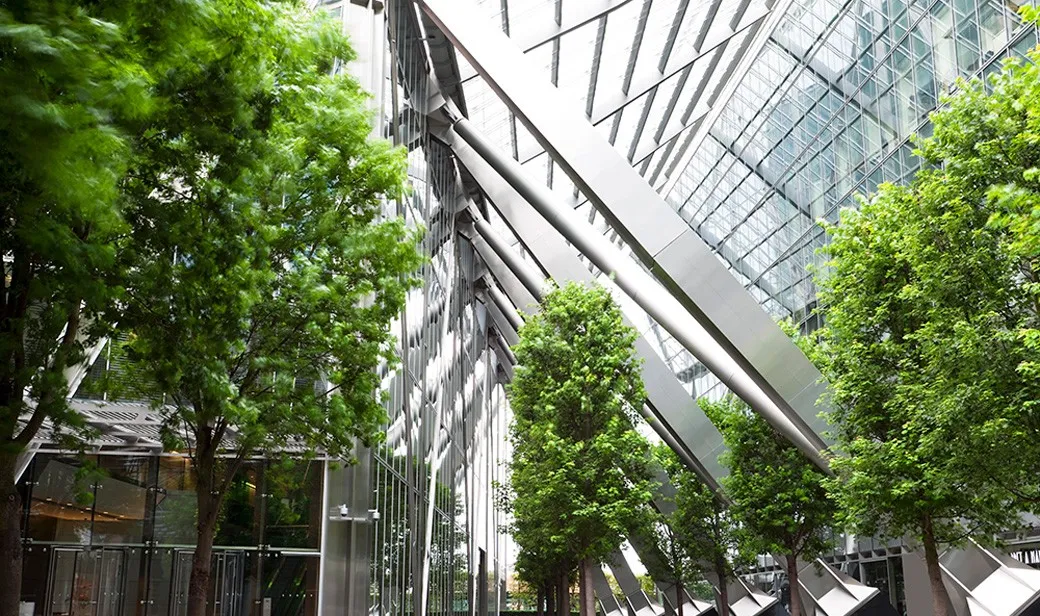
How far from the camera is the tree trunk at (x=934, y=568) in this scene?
15.3m

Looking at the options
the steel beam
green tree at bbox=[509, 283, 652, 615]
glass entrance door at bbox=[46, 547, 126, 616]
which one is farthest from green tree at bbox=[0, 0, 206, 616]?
the steel beam

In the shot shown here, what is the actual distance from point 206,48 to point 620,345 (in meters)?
17.2

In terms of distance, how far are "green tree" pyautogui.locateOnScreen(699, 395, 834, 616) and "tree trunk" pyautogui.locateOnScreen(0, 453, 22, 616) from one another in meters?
20.5

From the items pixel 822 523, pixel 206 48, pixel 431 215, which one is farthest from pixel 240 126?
pixel 822 523

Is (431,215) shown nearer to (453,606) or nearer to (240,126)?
(453,606)

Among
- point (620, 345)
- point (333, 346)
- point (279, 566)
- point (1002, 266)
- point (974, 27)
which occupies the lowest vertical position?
point (279, 566)

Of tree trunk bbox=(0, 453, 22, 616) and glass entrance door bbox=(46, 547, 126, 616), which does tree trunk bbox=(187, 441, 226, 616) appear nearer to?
tree trunk bbox=(0, 453, 22, 616)

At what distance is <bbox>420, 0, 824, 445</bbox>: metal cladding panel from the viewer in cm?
1936

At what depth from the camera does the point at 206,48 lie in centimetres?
619

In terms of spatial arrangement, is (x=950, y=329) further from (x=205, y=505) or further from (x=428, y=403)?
(x=428, y=403)

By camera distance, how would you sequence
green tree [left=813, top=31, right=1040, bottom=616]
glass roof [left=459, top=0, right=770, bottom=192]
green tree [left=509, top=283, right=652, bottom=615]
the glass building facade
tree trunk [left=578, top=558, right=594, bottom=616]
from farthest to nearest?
1. glass roof [left=459, top=0, right=770, bottom=192]
2. tree trunk [left=578, top=558, right=594, bottom=616]
3. green tree [left=509, top=283, right=652, bottom=615]
4. the glass building facade
5. green tree [left=813, top=31, right=1040, bottom=616]

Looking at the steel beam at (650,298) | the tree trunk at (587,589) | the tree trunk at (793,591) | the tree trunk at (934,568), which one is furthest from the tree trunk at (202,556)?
the tree trunk at (793,591)

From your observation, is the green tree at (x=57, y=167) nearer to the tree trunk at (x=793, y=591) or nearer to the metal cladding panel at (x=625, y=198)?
the metal cladding panel at (x=625, y=198)

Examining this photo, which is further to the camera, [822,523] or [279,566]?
[822,523]
